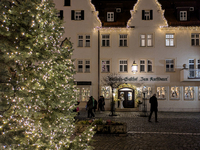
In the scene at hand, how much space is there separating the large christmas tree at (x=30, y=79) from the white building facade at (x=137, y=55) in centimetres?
1916

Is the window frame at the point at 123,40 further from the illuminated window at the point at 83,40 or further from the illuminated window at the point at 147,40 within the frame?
the illuminated window at the point at 83,40

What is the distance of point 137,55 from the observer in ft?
79.0

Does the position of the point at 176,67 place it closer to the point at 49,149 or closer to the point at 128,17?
the point at 128,17

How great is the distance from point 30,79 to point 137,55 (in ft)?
68.5

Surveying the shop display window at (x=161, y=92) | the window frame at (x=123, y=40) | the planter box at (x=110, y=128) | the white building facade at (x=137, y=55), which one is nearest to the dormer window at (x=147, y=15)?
the white building facade at (x=137, y=55)

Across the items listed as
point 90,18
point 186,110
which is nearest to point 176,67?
point 186,110

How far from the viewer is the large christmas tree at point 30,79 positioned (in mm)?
3848

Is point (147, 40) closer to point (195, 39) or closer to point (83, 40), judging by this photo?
point (195, 39)

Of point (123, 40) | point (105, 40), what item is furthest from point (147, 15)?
point (105, 40)

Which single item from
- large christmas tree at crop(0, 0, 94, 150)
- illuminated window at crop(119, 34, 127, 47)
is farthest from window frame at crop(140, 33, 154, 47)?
large christmas tree at crop(0, 0, 94, 150)

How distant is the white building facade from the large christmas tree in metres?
19.2

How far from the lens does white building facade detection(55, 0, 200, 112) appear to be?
23.8 m

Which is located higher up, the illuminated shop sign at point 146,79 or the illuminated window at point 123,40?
the illuminated window at point 123,40

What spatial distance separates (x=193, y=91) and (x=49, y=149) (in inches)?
886
